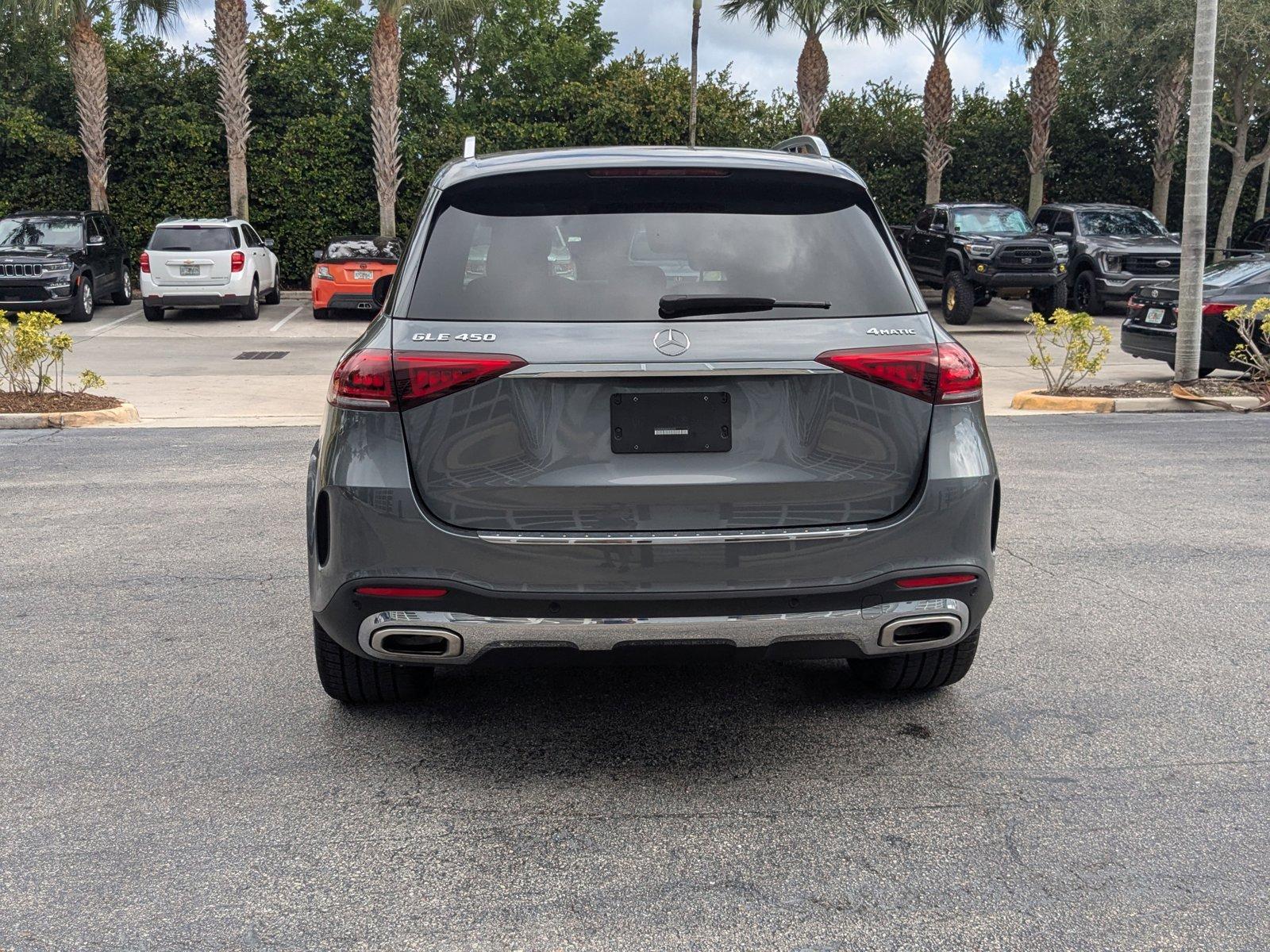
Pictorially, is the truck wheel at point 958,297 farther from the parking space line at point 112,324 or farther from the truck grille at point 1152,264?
the parking space line at point 112,324

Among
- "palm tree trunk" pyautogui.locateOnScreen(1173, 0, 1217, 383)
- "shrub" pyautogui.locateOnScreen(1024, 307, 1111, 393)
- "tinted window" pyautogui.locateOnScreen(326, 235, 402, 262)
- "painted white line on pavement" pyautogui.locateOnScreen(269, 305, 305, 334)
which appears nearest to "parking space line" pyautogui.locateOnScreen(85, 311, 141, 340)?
"painted white line on pavement" pyautogui.locateOnScreen(269, 305, 305, 334)

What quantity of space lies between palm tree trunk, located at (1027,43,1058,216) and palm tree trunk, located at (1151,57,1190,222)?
7.19 feet

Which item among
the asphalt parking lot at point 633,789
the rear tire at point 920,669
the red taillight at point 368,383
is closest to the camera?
the asphalt parking lot at point 633,789

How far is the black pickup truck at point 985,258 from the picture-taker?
23.5 meters

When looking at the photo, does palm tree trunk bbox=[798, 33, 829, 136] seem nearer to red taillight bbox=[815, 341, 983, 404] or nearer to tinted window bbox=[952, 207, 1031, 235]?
tinted window bbox=[952, 207, 1031, 235]

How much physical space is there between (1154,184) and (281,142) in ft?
64.6

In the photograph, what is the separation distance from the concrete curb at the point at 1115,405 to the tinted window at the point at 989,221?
11.2 m

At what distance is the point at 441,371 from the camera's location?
370 cm

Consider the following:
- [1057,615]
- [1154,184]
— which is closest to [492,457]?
[1057,615]

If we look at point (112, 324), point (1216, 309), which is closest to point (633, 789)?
point (1216, 309)

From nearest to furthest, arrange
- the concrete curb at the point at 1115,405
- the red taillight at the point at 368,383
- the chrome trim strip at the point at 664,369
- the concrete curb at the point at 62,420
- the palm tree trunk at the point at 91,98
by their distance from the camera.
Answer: the chrome trim strip at the point at 664,369 → the red taillight at the point at 368,383 → the concrete curb at the point at 62,420 → the concrete curb at the point at 1115,405 → the palm tree trunk at the point at 91,98

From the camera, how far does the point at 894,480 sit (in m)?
3.82

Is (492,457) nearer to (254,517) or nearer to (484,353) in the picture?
(484,353)

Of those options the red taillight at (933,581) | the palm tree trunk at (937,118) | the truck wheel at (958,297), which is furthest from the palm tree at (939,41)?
the red taillight at (933,581)
